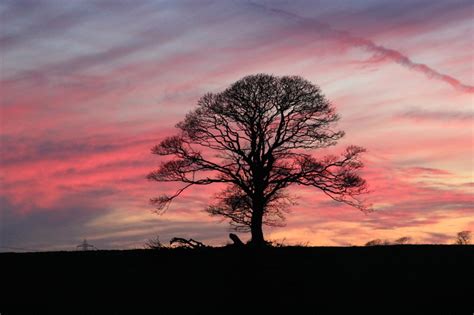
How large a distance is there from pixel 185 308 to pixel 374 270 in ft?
29.4

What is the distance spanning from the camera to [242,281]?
75.6 ft

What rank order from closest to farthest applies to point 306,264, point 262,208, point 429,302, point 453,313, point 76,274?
point 453,313 < point 429,302 < point 76,274 < point 306,264 < point 262,208

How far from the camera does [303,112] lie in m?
37.8

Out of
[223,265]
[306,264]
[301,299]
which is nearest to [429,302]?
[301,299]

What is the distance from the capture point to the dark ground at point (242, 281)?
20031mm

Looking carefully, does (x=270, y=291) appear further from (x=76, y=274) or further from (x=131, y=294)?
(x=76, y=274)

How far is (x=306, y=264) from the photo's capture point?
26.1 metres

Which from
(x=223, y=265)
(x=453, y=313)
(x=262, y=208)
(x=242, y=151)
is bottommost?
(x=453, y=313)

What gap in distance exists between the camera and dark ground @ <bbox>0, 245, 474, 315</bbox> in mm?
20031

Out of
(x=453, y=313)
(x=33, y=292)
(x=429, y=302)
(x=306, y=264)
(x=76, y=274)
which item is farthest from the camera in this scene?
(x=306, y=264)

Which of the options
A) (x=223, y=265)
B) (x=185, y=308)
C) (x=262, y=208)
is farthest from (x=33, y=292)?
(x=262, y=208)

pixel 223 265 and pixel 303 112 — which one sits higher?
pixel 303 112

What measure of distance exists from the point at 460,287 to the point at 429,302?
251 centimetres

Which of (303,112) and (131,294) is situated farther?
(303,112)
